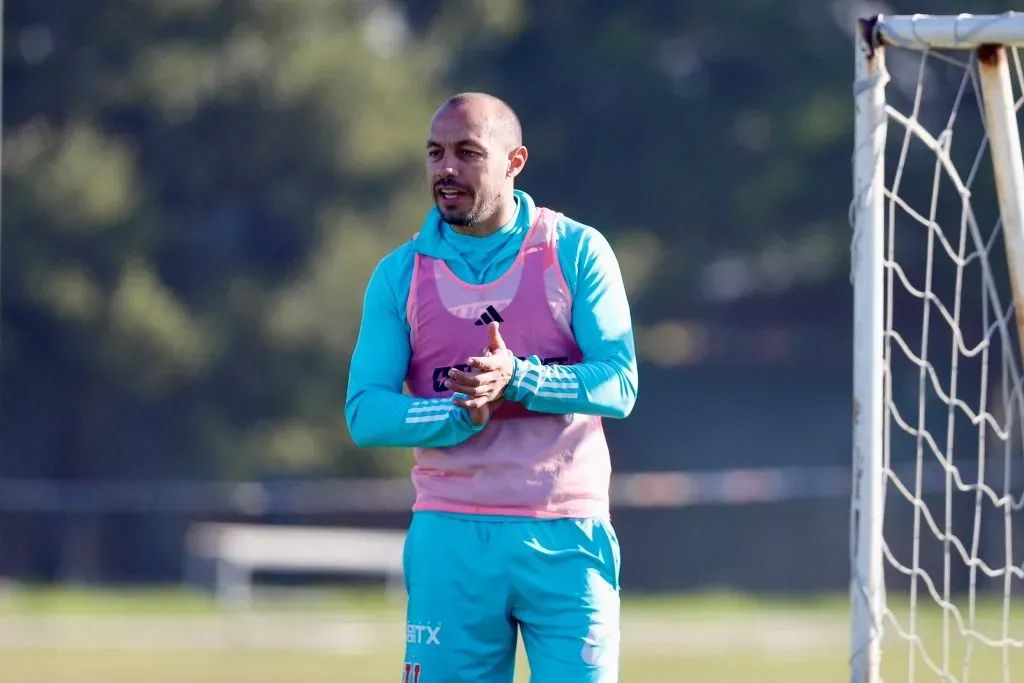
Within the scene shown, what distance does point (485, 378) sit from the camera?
154 inches

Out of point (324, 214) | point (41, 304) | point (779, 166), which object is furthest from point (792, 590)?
point (41, 304)

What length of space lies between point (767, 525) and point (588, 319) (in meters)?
19.2

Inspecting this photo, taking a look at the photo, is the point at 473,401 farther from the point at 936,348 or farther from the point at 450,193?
the point at 936,348

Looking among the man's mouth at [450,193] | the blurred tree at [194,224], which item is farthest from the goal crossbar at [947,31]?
the blurred tree at [194,224]

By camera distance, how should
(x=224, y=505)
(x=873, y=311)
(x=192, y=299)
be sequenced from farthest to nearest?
1. (x=192, y=299)
2. (x=224, y=505)
3. (x=873, y=311)

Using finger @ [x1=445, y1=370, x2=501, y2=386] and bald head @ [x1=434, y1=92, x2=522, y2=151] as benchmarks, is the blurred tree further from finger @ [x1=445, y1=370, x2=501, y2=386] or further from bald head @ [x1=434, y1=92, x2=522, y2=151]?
finger @ [x1=445, y1=370, x2=501, y2=386]

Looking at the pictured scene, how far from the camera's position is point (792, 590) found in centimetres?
2316

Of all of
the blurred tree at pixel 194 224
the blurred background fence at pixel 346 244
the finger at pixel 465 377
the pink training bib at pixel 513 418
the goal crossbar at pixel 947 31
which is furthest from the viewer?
the blurred tree at pixel 194 224

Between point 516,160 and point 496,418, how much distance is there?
0.65m

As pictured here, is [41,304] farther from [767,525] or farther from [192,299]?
[767,525]

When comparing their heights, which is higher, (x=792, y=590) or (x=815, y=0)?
(x=815, y=0)

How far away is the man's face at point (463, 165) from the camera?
13.8 ft

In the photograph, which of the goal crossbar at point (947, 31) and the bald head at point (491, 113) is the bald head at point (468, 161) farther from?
the goal crossbar at point (947, 31)

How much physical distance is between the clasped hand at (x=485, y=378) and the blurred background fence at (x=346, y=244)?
58.9 ft
